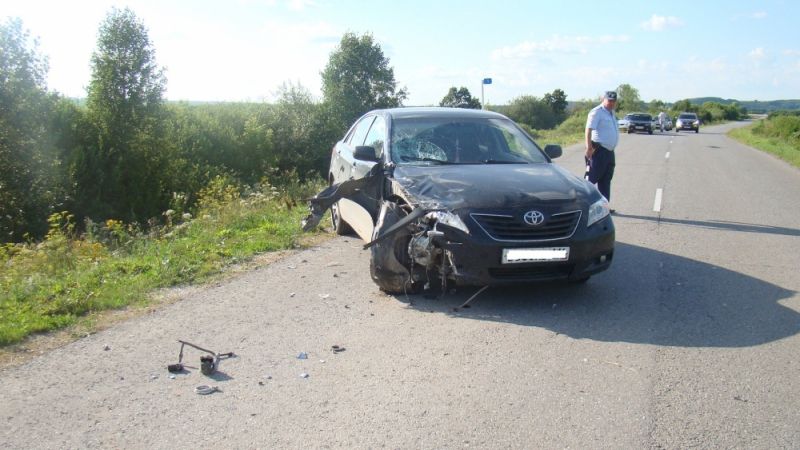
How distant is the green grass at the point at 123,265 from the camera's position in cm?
574

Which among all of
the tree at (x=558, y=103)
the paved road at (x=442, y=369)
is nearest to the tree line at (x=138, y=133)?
the paved road at (x=442, y=369)

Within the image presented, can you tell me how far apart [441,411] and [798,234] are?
7678mm

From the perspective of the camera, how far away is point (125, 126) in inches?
1089

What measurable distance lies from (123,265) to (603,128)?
689 centimetres

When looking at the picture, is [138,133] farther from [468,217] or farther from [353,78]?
[468,217]

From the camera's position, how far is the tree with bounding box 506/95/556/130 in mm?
81750

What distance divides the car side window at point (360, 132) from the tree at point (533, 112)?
74.2 metres

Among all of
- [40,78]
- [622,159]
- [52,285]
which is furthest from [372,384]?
[40,78]

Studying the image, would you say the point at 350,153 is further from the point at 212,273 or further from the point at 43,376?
the point at 43,376

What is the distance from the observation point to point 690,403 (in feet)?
12.8

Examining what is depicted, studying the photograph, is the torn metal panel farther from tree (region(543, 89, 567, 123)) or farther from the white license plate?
tree (region(543, 89, 567, 123))

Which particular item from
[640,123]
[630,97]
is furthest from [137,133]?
[630,97]

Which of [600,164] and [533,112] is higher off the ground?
[600,164]

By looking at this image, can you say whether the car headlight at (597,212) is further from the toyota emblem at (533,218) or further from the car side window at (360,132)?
the car side window at (360,132)
